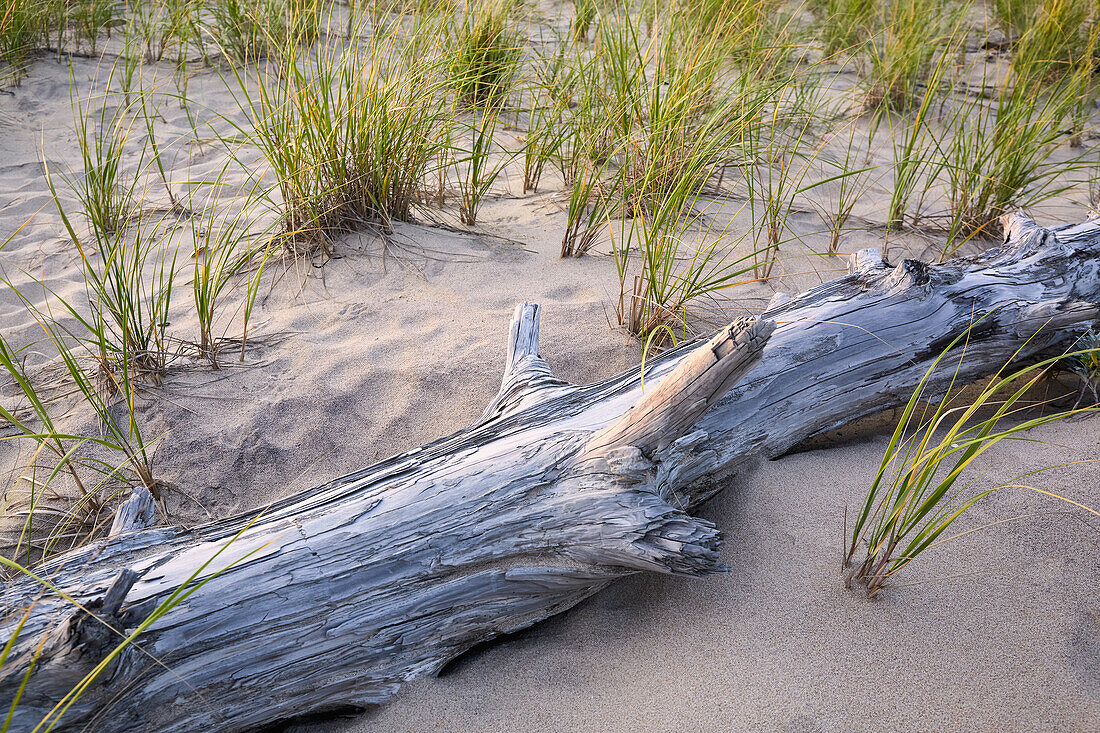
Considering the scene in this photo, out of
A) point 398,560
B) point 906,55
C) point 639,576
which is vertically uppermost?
point 906,55

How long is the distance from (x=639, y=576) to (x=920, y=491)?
61 cm

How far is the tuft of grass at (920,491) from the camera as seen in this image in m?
1.35

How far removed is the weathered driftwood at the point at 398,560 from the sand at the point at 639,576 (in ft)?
0.42

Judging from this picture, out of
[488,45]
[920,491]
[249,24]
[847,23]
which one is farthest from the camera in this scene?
[847,23]

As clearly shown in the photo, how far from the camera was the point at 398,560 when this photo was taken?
141 centimetres

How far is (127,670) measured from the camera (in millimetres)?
1242

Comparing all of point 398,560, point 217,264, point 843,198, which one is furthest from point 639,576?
point 843,198

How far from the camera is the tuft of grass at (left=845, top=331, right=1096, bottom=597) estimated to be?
1.35 meters

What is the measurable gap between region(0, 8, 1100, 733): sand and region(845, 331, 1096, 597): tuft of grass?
0.18 feet

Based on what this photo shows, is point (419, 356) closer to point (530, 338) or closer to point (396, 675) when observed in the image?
point (530, 338)

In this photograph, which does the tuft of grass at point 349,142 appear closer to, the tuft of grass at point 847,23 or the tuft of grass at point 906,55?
the tuft of grass at point 906,55

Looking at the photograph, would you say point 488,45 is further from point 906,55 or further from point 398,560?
point 398,560

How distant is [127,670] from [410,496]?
1.87ft

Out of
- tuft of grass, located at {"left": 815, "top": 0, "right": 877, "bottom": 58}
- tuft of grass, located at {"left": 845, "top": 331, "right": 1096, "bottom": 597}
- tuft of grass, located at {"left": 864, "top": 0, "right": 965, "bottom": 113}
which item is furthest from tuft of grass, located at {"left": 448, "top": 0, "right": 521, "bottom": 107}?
tuft of grass, located at {"left": 845, "top": 331, "right": 1096, "bottom": 597}
